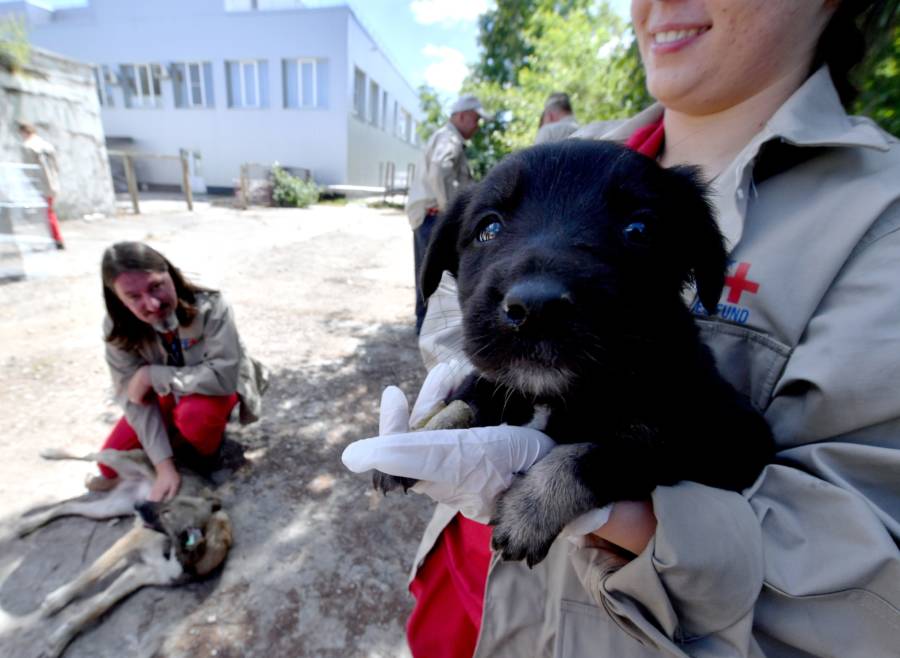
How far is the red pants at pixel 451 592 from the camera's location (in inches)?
65.8

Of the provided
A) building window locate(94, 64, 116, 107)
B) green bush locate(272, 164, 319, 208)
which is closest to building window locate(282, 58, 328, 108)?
green bush locate(272, 164, 319, 208)

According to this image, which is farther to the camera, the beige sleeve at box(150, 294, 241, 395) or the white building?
the white building

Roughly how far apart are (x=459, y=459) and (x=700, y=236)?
0.98 m

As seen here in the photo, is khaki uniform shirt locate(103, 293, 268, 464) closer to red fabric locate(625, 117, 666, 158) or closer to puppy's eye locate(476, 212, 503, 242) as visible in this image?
puppy's eye locate(476, 212, 503, 242)

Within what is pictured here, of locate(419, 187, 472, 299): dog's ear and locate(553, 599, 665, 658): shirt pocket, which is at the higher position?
locate(419, 187, 472, 299): dog's ear

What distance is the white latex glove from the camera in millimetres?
1248

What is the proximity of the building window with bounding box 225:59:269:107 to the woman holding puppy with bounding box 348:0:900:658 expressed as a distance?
29737mm

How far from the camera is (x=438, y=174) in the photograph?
5957 millimetres

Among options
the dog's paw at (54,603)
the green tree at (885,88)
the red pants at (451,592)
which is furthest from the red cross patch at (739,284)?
the dog's paw at (54,603)

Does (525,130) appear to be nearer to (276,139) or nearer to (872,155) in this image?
(872,155)

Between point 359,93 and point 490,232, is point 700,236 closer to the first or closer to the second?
point 490,232

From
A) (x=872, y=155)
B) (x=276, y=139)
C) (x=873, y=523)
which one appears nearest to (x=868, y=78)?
(x=872, y=155)

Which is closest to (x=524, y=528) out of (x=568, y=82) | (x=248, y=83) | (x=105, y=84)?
(x=568, y=82)

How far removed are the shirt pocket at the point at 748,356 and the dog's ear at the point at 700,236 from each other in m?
0.10
